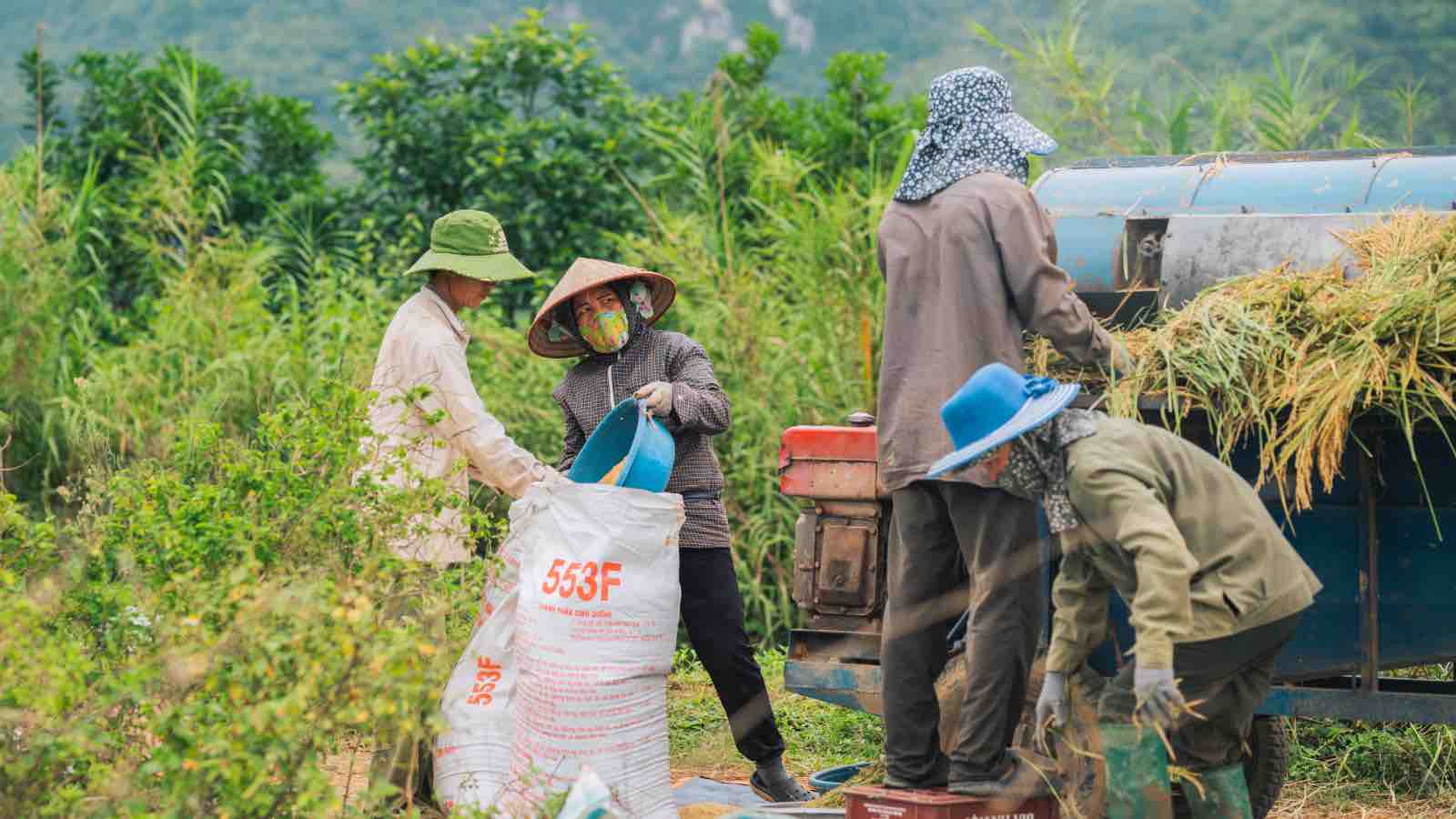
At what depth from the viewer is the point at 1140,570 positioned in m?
3.32

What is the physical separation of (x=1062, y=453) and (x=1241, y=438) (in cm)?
80

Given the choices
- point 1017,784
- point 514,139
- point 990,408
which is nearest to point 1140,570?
point 990,408

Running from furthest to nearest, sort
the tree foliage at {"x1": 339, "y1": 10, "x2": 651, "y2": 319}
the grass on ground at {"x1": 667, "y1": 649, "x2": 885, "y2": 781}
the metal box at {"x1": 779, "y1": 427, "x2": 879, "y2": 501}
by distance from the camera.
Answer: the tree foliage at {"x1": 339, "y1": 10, "x2": 651, "y2": 319}, the grass on ground at {"x1": 667, "y1": 649, "x2": 885, "y2": 781}, the metal box at {"x1": 779, "y1": 427, "x2": 879, "y2": 501}

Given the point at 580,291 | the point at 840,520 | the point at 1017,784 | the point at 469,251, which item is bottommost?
the point at 1017,784

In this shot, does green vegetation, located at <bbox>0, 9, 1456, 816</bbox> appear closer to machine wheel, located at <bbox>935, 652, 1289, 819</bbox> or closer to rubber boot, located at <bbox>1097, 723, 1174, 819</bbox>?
machine wheel, located at <bbox>935, 652, 1289, 819</bbox>

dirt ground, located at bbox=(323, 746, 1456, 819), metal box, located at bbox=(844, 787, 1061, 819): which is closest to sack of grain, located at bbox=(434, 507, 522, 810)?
dirt ground, located at bbox=(323, 746, 1456, 819)

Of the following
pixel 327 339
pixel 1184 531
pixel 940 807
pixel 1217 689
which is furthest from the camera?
pixel 327 339

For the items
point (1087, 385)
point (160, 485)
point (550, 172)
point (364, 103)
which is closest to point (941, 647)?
point (1087, 385)

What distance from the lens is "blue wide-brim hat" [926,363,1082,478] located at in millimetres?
3576

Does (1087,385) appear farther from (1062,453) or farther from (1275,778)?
(1275,778)

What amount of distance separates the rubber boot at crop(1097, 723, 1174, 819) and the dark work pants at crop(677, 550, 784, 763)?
1330 mm

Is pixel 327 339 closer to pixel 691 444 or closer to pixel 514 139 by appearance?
pixel 514 139

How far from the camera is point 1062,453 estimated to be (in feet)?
Result: 11.8

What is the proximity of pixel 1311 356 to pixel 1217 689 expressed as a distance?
891mm
